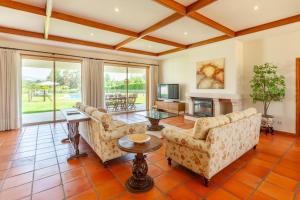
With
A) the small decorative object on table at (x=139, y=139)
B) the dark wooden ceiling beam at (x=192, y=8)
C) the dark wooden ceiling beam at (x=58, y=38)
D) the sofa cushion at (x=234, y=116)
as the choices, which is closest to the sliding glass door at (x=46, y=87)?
the dark wooden ceiling beam at (x=58, y=38)

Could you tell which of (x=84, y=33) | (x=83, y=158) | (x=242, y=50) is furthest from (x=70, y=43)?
(x=242, y=50)

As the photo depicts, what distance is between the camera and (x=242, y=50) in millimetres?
5195

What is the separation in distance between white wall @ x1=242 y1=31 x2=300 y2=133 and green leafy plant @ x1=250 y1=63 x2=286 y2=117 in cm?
17

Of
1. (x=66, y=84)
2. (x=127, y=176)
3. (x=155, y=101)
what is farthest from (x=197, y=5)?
(x=155, y=101)

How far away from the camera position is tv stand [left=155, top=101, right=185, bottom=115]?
693 cm

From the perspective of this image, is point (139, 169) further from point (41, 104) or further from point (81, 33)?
point (41, 104)

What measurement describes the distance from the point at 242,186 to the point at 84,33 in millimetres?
5195

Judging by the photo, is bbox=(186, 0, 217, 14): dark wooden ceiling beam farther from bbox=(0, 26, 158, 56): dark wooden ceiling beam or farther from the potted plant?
bbox=(0, 26, 158, 56): dark wooden ceiling beam

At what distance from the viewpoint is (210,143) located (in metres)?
2.01

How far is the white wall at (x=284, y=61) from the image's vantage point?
4.23 metres

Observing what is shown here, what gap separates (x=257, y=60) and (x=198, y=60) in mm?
1960

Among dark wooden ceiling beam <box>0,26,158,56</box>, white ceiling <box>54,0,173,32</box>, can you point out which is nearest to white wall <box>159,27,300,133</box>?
white ceiling <box>54,0,173,32</box>

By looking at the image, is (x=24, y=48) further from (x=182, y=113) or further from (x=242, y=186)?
(x=242, y=186)

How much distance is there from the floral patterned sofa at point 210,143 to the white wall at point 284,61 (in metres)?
2.56
